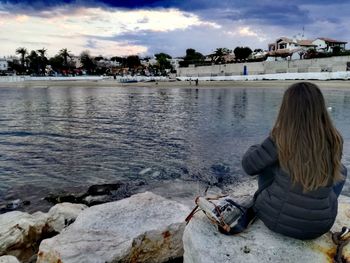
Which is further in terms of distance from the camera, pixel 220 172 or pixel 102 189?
pixel 220 172

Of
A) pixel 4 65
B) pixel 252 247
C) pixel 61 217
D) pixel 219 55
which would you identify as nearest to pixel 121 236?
pixel 252 247

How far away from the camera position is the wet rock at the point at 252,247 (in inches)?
142

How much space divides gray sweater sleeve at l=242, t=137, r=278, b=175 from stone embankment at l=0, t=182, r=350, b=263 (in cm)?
81

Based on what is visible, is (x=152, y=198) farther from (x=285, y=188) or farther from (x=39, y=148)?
(x=39, y=148)

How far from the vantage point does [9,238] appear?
562 cm

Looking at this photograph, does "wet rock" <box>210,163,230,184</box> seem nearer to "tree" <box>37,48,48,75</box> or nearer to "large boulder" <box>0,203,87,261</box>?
"large boulder" <box>0,203,87,261</box>

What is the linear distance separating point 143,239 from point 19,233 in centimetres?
235

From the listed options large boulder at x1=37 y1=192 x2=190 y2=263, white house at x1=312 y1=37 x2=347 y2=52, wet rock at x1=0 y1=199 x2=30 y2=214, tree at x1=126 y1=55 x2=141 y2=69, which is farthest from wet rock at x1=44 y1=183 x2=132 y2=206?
tree at x1=126 y1=55 x2=141 y2=69

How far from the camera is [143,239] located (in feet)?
15.8

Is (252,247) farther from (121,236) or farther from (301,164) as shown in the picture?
(121,236)

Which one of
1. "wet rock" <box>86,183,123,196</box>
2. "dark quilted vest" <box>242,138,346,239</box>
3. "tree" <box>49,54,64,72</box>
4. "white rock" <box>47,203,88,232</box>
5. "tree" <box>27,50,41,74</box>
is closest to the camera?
"dark quilted vest" <box>242,138,346,239</box>

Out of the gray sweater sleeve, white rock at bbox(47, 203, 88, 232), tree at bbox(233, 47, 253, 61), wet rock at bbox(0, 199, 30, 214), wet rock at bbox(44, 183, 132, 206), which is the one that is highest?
tree at bbox(233, 47, 253, 61)

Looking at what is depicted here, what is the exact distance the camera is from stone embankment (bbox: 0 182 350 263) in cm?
370

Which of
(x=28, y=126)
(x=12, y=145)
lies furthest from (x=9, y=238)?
Result: (x=28, y=126)
